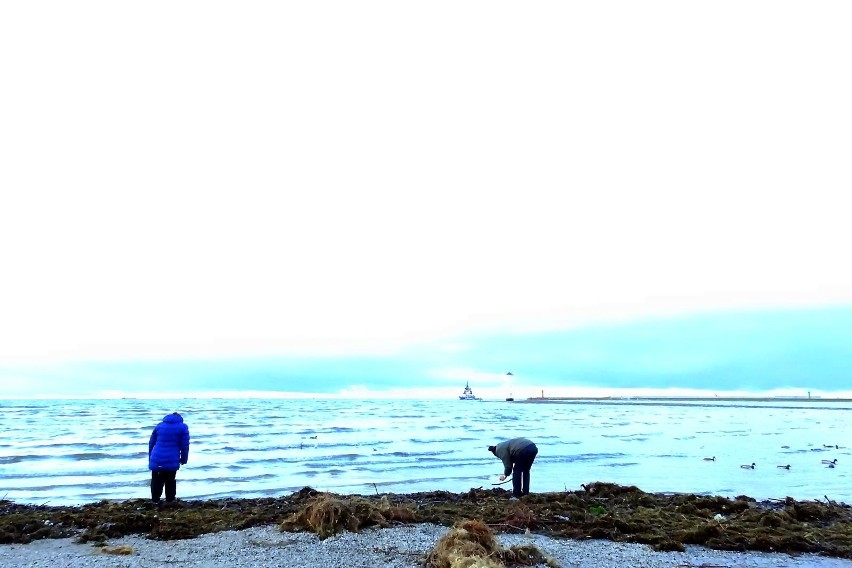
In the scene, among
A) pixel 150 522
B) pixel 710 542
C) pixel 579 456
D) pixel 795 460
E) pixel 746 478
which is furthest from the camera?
pixel 579 456

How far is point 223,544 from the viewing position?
32.2 ft

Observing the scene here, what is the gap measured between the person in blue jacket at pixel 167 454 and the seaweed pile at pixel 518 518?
1.76ft

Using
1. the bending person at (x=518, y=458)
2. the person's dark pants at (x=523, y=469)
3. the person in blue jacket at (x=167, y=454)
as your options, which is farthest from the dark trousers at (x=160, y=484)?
the person's dark pants at (x=523, y=469)

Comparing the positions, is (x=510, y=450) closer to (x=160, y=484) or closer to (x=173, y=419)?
(x=173, y=419)

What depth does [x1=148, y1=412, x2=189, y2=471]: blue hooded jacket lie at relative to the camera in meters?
13.8

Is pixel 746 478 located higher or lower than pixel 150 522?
lower

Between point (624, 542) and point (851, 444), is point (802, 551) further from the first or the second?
point (851, 444)

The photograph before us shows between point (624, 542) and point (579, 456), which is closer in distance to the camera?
point (624, 542)

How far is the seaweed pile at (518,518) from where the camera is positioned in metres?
10.3

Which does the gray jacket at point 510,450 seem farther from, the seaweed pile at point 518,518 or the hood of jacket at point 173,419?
the hood of jacket at point 173,419

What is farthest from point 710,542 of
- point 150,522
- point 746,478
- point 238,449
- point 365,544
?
point 238,449

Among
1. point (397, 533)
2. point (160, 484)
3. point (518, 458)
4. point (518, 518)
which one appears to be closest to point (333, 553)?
point (397, 533)

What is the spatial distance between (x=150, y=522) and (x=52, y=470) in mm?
14038

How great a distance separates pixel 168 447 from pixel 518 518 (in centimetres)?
726
